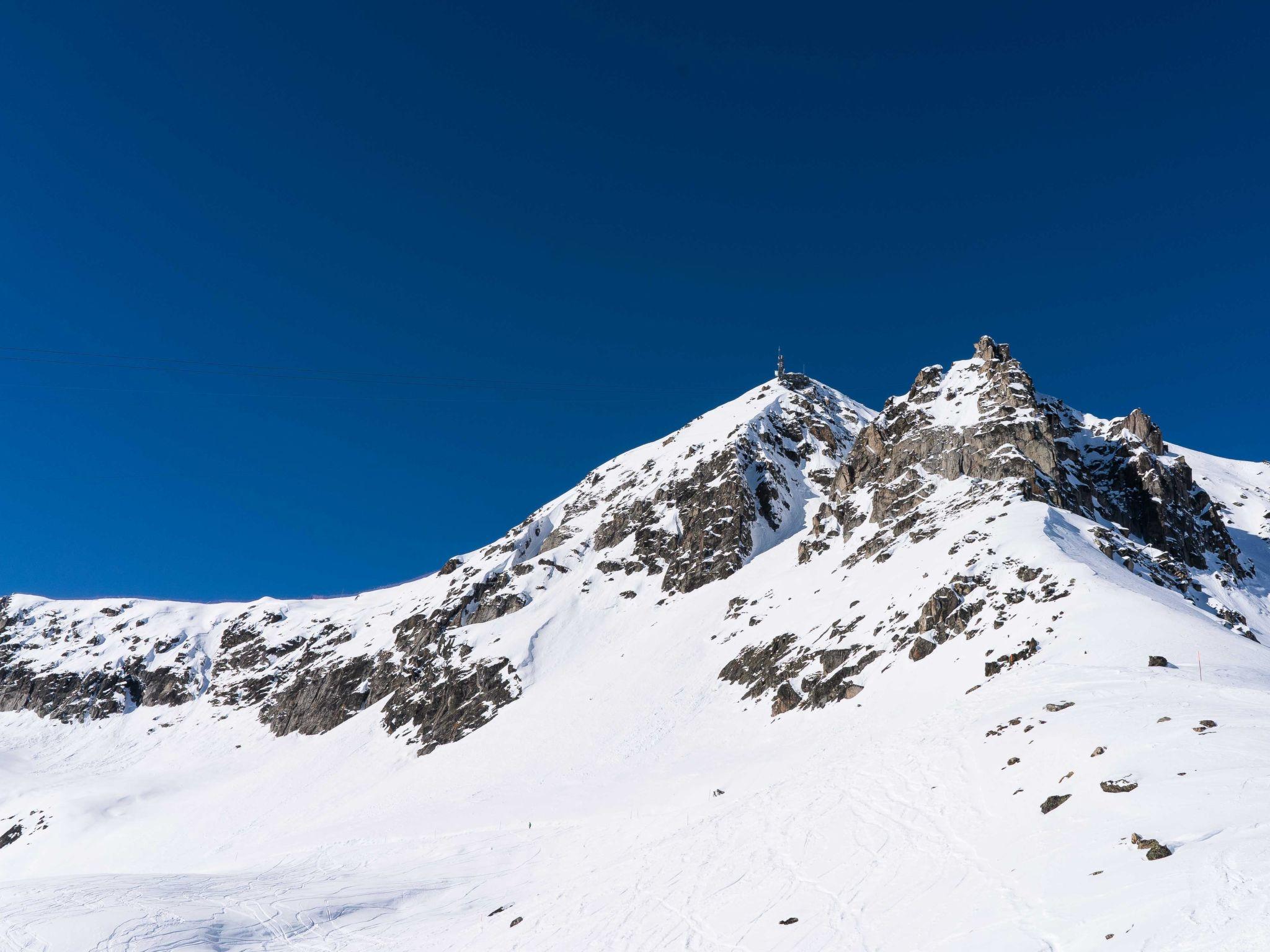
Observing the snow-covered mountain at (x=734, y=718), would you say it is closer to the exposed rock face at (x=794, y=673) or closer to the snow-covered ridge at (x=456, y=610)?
the exposed rock face at (x=794, y=673)

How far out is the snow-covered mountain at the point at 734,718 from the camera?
1798 centimetres

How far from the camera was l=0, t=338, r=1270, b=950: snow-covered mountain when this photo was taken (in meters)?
18.0

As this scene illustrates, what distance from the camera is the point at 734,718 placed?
57.3 metres

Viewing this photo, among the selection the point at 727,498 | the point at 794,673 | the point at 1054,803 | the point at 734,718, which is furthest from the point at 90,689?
the point at 1054,803

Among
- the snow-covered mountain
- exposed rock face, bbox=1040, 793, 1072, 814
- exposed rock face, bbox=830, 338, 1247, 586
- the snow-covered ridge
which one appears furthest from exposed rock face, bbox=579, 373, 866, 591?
exposed rock face, bbox=1040, 793, 1072, 814

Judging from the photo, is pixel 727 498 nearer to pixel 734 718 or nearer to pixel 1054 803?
pixel 734 718

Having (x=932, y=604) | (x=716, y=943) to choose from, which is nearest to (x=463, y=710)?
(x=932, y=604)

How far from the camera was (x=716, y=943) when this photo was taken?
18.1 m

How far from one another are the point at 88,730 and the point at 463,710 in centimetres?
7711

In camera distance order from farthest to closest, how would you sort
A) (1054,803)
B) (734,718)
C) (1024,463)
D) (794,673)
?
(1024,463) → (734,718) → (794,673) → (1054,803)

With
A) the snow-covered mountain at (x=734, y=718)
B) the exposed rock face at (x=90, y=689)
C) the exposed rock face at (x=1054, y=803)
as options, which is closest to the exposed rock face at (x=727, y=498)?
the snow-covered mountain at (x=734, y=718)

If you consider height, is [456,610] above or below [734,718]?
above

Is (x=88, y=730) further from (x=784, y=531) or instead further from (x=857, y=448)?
(x=857, y=448)

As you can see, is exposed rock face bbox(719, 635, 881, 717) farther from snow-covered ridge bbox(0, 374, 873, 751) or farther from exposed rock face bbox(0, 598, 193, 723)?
exposed rock face bbox(0, 598, 193, 723)
